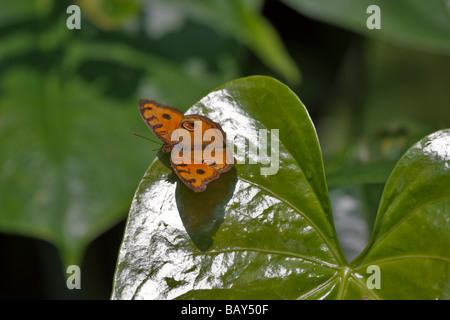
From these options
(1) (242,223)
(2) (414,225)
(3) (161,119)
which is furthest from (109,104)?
(2) (414,225)

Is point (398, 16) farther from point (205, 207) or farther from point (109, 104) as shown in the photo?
point (205, 207)

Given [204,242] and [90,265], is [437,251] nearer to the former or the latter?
[204,242]

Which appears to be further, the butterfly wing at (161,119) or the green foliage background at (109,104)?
the green foliage background at (109,104)

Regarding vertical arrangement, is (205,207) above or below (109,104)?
below

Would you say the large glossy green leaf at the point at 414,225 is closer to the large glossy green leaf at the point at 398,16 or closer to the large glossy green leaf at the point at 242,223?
the large glossy green leaf at the point at 242,223

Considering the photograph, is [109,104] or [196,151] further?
[109,104]

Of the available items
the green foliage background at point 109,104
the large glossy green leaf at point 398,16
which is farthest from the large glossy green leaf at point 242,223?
the large glossy green leaf at point 398,16

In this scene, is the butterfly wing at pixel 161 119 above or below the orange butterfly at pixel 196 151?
above
